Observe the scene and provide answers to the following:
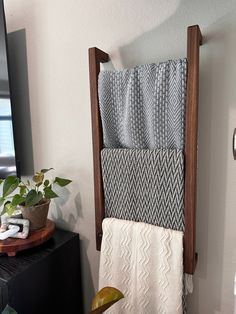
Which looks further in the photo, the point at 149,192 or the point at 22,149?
the point at 22,149

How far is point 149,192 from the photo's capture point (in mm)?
783

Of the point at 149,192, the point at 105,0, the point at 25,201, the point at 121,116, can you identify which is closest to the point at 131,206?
the point at 149,192

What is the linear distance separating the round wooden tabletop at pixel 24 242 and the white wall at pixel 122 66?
0.60 feet

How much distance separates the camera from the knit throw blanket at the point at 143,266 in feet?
2.44

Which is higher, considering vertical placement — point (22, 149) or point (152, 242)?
point (22, 149)

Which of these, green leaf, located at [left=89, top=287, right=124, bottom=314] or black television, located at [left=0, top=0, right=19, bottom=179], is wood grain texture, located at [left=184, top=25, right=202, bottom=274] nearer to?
green leaf, located at [left=89, top=287, right=124, bottom=314]

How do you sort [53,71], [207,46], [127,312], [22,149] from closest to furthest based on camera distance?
1. [207,46]
2. [127,312]
3. [53,71]
4. [22,149]

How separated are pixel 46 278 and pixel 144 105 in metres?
0.74

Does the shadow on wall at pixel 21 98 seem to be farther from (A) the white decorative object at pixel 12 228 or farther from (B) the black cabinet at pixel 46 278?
(B) the black cabinet at pixel 46 278

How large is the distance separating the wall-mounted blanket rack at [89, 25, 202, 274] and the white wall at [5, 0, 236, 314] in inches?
3.9

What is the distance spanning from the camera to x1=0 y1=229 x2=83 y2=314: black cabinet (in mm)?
764

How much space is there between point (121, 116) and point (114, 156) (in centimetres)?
15

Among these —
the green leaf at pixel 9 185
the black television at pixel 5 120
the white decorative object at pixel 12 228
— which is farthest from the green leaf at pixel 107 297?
the black television at pixel 5 120

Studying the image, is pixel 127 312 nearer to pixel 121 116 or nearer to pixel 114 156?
pixel 114 156
